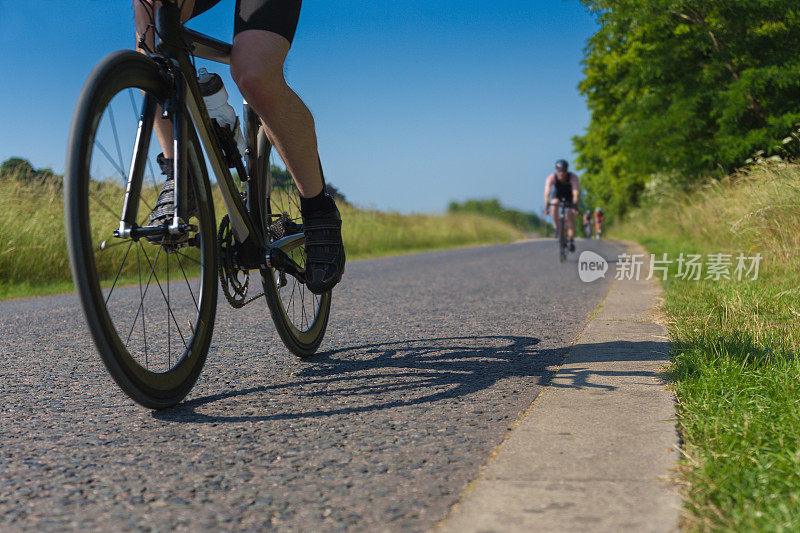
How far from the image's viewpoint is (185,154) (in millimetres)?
2342

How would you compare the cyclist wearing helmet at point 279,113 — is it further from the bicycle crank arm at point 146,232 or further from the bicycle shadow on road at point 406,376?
the bicycle shadow on road at point 406,376

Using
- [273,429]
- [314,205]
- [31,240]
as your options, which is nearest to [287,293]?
[314,205]

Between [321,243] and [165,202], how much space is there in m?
0.77

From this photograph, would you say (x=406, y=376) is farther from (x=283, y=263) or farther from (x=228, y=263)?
(x=228, y=263)

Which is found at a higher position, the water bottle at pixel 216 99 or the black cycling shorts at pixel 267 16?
the black cycling shorts at pixel 267 16

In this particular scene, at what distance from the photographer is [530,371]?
2971 mm

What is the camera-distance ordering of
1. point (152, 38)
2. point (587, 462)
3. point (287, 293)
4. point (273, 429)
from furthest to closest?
point (287, 293), point (152, 38), point (273, 429), point (587, 462)

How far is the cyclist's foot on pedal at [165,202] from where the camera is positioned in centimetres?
229

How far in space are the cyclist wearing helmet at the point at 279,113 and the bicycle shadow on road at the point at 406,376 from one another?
16.7 inches

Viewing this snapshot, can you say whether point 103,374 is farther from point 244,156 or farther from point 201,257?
point 244,156

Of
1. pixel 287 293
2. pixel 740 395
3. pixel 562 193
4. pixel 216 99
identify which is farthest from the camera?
pixel 562 193

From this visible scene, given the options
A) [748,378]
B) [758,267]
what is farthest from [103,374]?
[758,267]

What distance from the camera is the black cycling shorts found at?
8.43 ft

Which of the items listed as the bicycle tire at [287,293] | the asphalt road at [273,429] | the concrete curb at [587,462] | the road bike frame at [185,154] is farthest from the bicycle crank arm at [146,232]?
the concrete curb at [587,462]
